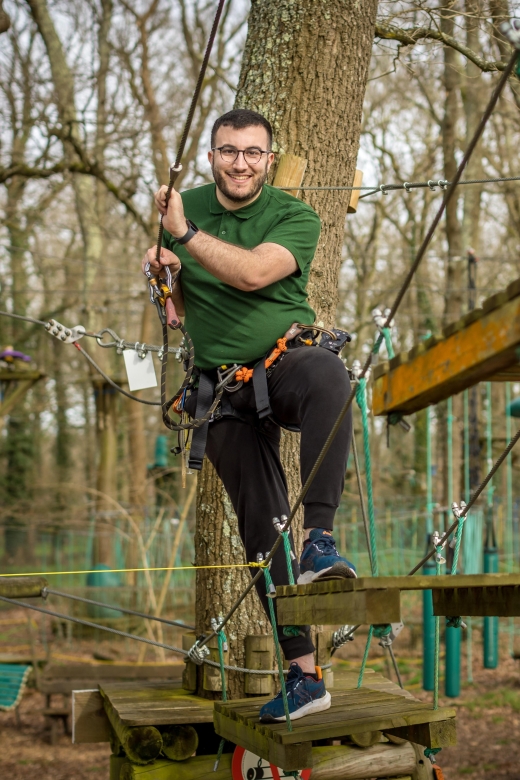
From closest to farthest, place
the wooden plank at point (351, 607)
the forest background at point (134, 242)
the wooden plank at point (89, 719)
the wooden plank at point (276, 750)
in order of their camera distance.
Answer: the wooden plank at point (351, 607)
the wooden plank at point (276, 750)
the wooden plank at point (89, 719)
the forest background at point (134, 242)

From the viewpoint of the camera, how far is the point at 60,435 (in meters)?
22.4

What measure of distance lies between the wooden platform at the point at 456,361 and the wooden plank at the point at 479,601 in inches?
35.1

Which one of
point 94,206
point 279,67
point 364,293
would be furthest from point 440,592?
point 364,293

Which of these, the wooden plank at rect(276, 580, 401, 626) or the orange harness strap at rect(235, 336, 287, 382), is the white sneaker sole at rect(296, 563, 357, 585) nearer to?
the wooden plank at rect(276, 580, 401, 626)

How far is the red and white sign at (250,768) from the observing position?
3.33 metres

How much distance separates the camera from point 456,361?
1901 mm

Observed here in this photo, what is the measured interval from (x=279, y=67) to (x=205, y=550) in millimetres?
2153

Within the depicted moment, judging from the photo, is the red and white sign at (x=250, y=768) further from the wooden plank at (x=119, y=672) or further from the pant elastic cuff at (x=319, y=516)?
the wooden plank at (x=119, y=672)

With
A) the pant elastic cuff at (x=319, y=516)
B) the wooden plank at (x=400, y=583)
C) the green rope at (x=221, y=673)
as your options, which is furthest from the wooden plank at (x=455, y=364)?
the green rope at (x=221, y=673)

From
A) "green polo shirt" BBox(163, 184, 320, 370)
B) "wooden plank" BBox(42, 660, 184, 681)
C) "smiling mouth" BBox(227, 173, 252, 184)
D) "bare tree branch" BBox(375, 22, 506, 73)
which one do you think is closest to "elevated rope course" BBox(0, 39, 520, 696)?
"green polo shirt" BBox(163, 184, 320, 370)

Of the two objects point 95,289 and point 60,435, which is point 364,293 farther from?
point 60,435

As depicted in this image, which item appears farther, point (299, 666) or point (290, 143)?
point (290, 143)

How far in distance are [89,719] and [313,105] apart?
2.83 meters

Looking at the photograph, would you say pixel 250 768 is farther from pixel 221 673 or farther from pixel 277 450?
pixel 277 450
